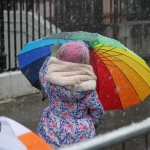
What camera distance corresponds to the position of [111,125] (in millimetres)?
7125

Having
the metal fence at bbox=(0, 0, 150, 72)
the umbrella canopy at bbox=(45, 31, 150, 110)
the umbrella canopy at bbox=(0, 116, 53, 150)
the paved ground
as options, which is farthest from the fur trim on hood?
the metal fence at bbox=(0, 0, 150, 72)

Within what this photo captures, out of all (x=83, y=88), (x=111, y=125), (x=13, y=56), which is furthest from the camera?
(x=13, y=56)

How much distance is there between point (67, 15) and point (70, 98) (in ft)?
23.2

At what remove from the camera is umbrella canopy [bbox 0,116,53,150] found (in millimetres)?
2543

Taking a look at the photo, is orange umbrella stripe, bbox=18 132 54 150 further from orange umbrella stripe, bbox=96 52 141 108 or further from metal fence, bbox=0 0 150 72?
metal fence, bbox=0 0 150 72

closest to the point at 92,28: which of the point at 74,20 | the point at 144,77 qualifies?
the point at 74,20

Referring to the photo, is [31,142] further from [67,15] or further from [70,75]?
[67,15]

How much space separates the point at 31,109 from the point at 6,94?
637 millimetres

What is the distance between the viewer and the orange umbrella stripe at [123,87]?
420cm

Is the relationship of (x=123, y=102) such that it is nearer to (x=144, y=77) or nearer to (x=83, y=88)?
(x=144, y=77)

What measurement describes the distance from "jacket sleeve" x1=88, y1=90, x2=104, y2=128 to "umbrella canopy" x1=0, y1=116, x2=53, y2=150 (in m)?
1.16

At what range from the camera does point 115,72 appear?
13.8 feet

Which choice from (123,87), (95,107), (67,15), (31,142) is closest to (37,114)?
(67,15)

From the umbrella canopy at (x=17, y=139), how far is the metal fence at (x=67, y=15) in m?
5.91
